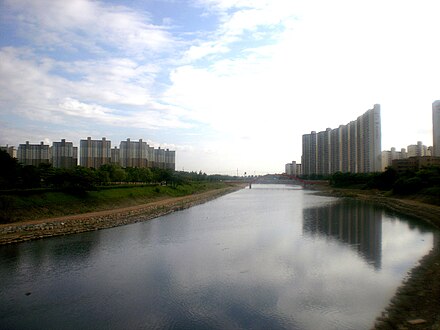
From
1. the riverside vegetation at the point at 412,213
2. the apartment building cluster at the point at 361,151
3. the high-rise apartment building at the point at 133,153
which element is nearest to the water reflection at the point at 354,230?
the riverside vegetation at the point at 412,213

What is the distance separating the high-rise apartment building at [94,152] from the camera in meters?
43.9

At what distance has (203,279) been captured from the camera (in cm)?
739

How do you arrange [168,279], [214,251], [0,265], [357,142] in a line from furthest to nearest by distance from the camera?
[357,142] → [214,251] → [0,265] → [168,279]

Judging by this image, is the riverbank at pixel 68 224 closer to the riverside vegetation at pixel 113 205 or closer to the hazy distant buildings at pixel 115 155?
the riverside vegetation at pixel 113 205

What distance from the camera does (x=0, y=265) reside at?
8180 millimetres

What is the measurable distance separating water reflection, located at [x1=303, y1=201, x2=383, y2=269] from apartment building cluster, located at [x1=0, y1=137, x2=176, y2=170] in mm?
25205

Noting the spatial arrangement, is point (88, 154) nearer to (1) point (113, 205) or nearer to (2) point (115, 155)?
(2) point (115, 155)

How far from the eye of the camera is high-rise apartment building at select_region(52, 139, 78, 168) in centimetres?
4050

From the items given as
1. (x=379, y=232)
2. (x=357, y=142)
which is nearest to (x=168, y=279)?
(x=379, y=232)

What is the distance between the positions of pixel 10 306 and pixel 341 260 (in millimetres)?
7560

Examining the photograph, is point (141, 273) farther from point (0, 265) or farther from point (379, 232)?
point (379, 232)

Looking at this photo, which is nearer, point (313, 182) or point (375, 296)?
point (375, 296)

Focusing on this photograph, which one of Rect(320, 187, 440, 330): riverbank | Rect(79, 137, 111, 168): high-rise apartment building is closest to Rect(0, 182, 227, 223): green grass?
Rect(320, 187, 440, 330): riverbank

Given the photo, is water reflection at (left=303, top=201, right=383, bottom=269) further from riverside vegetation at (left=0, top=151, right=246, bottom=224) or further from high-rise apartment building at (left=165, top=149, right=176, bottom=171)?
high-rise apartment building at (left=165, top=149, right=176, bottom=171)
